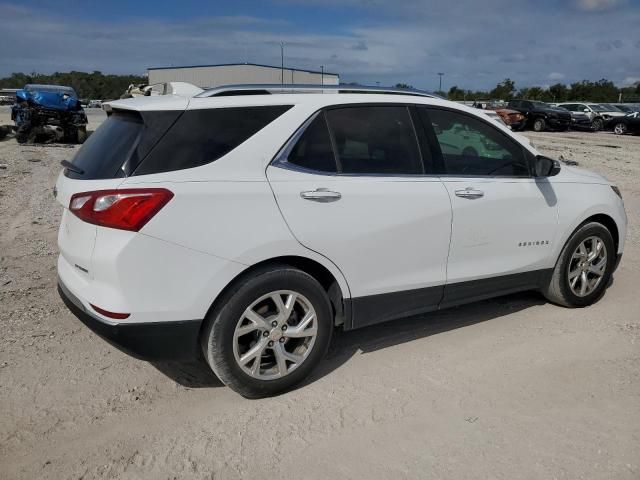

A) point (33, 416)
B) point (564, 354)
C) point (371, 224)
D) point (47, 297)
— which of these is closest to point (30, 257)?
point (47, 297)

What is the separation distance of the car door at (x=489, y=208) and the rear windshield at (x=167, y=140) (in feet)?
4.53

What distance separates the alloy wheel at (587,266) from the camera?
4773 mm

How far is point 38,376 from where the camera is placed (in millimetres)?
3602

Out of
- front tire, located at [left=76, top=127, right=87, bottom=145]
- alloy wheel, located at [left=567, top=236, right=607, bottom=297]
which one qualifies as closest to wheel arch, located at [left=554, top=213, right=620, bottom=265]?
alloy wheel, located at [left=567, top=236, right=607, bottom=297]

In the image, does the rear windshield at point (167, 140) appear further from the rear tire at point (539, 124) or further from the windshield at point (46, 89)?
the rear tire at point (539, 124)

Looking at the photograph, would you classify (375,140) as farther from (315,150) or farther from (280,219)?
(280,219)

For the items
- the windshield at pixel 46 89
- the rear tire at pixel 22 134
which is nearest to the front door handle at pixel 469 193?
the rear tire at pixel 22 134

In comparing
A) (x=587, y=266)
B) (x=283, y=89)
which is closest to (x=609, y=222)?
(x=587, y=266)

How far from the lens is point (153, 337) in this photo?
3.00m

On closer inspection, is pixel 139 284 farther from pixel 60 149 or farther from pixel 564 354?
pixel 60 149

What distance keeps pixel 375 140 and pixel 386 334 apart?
152 cm

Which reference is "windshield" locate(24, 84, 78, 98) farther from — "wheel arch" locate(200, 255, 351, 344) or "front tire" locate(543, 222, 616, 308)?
"front tire" locate(543, 222, 616, 308)

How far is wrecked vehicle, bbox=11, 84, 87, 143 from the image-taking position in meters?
18.1

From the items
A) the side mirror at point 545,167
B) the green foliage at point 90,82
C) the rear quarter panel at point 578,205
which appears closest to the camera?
the side mirror at point 545,167
